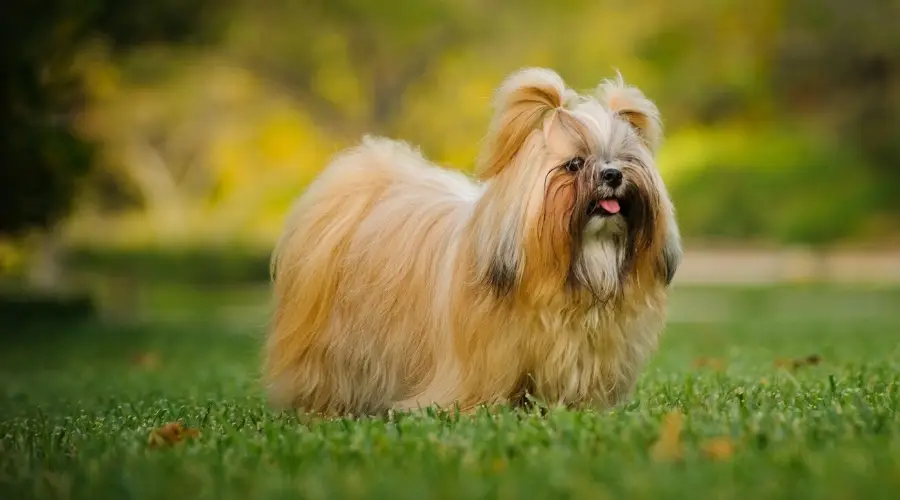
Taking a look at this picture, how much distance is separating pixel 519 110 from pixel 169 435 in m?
2.17

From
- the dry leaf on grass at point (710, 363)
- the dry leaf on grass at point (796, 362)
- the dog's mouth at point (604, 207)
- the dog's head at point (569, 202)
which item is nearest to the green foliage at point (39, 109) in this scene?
the dry leaf on grass at point (710, 363)

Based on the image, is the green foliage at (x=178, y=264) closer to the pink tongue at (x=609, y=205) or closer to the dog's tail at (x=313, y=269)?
the dog's tail at (x=313, y=269)

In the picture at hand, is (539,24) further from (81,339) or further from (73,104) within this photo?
(81,339)

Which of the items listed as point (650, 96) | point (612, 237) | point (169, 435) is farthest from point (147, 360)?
point (650, 96)

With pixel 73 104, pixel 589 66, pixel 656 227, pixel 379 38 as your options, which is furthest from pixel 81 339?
pixel 589 66

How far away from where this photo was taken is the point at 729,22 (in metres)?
32.2

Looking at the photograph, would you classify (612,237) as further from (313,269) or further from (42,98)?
(42,98)

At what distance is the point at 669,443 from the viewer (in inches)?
178

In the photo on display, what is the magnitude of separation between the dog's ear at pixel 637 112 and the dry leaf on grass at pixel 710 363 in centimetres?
409

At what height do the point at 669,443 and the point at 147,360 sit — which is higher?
the point at 147,360

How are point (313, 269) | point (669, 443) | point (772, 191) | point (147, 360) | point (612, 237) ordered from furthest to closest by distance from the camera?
point (772, 191) < point (147, 360) < point (313, 269) < point (612, 237) < point (669, 443)

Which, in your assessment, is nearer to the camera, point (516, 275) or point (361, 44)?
point (516, 275)

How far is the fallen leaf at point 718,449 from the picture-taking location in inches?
171

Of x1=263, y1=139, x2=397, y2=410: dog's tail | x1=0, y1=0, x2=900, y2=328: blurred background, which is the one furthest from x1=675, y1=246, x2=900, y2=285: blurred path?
x1=263, y1=139, x2=397, y2=410: dog's tail
